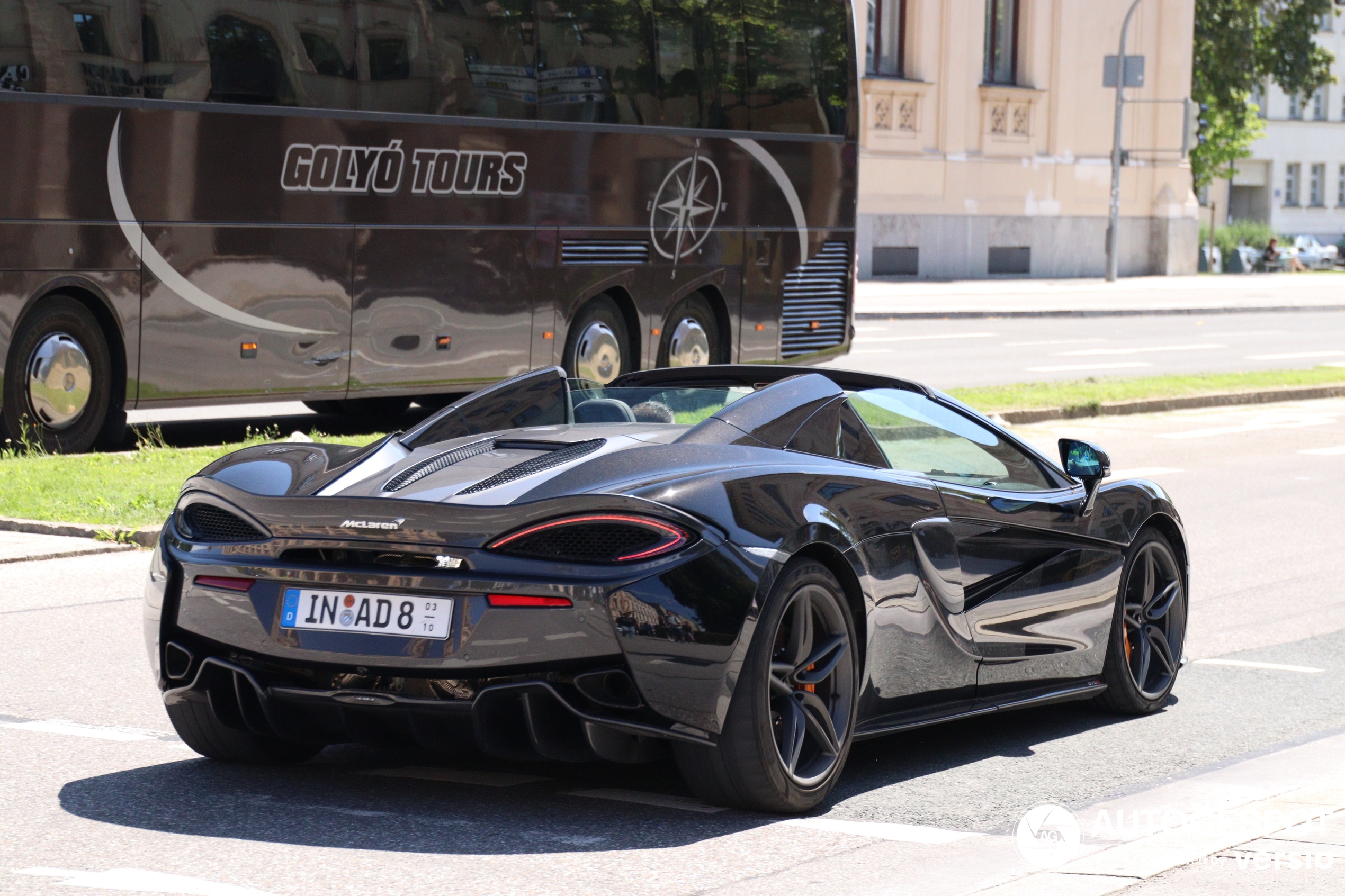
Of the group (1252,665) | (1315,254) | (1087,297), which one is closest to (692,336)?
(1252,665)

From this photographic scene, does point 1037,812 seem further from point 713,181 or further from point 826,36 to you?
point 826,36

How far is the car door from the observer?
6.09 meters

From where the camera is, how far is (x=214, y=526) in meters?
5.39

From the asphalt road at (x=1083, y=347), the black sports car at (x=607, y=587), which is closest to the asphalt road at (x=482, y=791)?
the black sports car at (x=607, y=587)

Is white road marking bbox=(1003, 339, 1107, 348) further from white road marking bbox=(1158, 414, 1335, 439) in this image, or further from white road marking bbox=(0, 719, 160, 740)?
white road marking bbox=(0, 719, 160, 740)

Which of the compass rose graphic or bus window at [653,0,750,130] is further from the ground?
bus window at [653,0,750,130]

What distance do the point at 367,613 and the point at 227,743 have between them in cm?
92

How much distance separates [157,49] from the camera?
13523 mm

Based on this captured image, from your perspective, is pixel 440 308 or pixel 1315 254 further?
pixel 1315 254

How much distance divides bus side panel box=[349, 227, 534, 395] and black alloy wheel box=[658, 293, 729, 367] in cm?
182

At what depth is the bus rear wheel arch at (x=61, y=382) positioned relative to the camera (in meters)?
13.2

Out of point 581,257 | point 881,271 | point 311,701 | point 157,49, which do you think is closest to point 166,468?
point 157,49

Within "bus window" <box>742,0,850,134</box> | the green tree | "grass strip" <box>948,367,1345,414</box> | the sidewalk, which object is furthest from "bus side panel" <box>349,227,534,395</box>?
the green tree

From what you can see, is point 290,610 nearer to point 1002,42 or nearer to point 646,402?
point 646,402
